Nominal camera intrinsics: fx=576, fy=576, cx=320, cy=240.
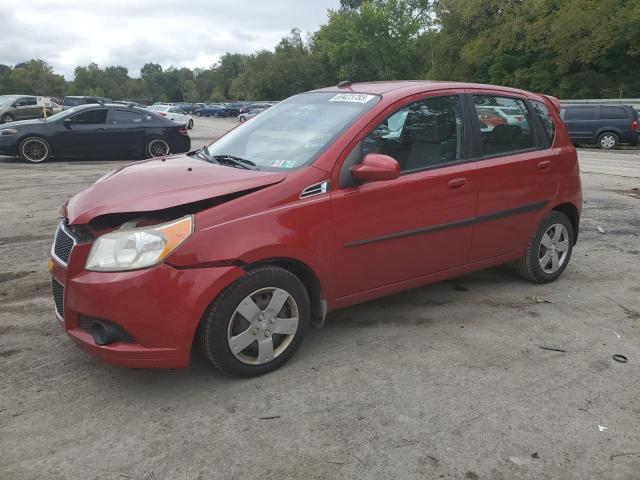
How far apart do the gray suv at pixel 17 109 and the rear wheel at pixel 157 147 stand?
53.4ft

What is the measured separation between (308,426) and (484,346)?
4.81ft

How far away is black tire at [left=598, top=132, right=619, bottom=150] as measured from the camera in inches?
821

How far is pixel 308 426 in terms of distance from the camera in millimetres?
2850

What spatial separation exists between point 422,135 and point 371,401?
189cm

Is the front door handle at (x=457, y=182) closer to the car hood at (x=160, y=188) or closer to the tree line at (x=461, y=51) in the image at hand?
the car hood at (x=160, y=188)

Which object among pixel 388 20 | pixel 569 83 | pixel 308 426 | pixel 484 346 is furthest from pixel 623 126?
pixel 388 20

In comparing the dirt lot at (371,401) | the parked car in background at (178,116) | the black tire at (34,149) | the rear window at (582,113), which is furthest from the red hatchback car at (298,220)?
the rear window at (582,113)

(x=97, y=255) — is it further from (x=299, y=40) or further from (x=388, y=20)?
(x=299, y=40)

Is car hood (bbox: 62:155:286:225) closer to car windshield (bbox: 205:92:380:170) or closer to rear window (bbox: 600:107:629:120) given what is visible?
car windshield (bbox: 205:92:380:170)

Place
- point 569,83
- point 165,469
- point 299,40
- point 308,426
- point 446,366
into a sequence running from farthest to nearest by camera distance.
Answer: point 299,40 < point 569,83 < point 446,366 < point 308,426 < point 165,469

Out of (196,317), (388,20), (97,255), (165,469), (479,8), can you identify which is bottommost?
(165,469)

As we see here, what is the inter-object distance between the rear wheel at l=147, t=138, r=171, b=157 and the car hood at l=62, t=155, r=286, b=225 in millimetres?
11111

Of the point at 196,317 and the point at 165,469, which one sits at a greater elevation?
the point at 196,317

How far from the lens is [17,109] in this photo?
27.6m
